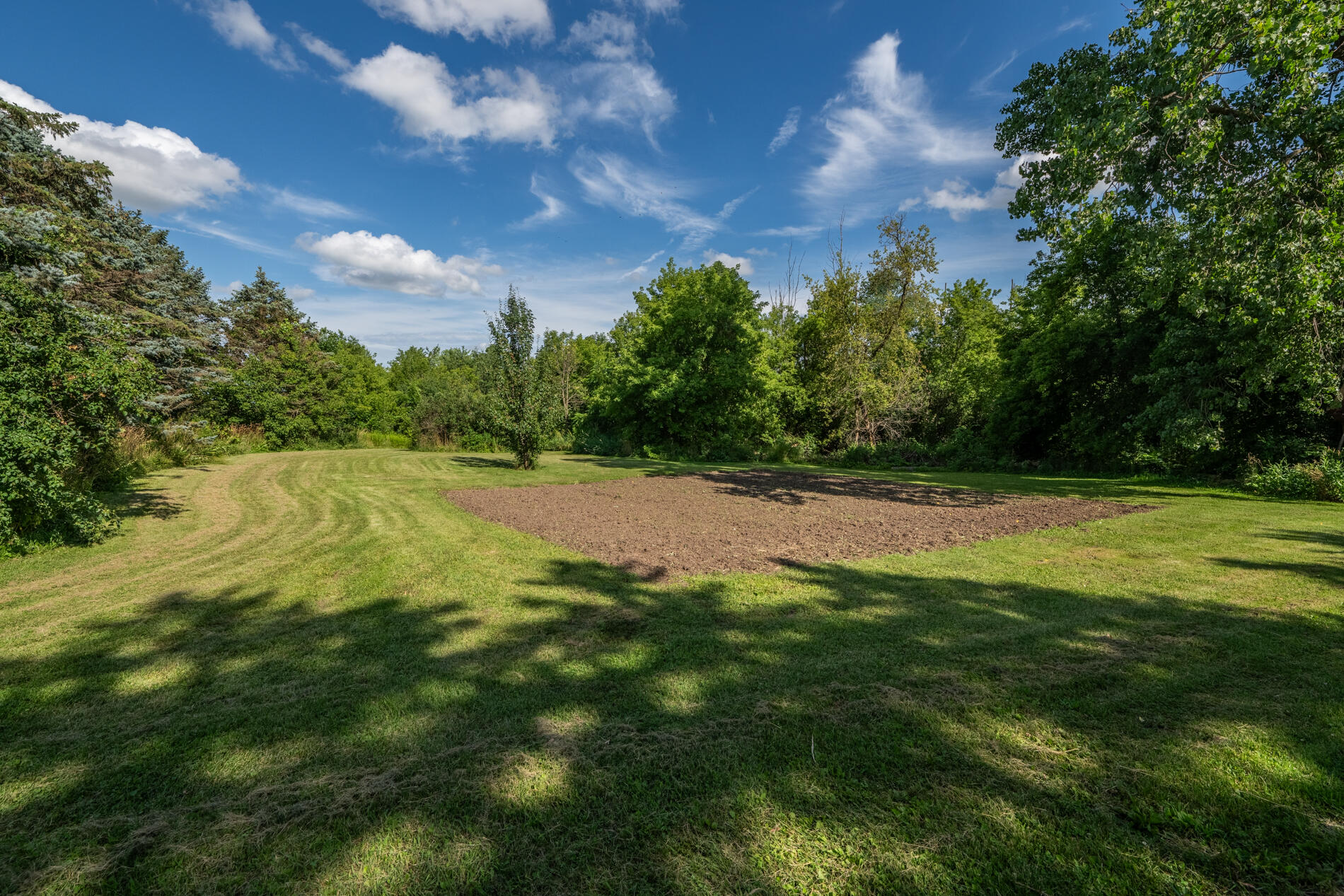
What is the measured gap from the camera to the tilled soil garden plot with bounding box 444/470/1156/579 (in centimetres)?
666

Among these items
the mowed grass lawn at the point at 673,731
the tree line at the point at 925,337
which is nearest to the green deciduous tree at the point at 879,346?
the tree line at the point at 925,337

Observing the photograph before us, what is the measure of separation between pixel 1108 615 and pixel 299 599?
7.20m

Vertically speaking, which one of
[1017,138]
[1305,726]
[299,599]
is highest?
[1017,138]

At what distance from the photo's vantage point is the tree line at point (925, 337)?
22.9 ft

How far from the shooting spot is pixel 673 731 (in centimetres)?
275

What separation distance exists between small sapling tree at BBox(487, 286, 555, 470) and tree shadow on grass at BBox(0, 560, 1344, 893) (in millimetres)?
12330

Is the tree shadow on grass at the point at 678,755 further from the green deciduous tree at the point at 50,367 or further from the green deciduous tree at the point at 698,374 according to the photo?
the green deciduous tree at the point at 698,374

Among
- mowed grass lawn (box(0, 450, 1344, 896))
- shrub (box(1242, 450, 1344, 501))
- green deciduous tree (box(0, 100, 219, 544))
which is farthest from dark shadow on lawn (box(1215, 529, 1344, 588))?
green deciduous tree (box(0, 100, 219, 544))

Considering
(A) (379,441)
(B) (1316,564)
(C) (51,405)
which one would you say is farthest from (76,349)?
(A) (379,441)

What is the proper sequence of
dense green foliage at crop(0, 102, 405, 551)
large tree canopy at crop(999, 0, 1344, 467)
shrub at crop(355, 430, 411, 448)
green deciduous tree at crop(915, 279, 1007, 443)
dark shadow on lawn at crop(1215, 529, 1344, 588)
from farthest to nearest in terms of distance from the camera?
shrub at crop(355, 430, 411, 448) → green deciduous tree at crop(915, 279, 1007, 443) → large tree canopy at crop(999, 0, 1344, 467) → dense green foliage at crop(0, 102, 405, 551) → dark shadow on lawn at crop(1215, 529, 1344, 588)

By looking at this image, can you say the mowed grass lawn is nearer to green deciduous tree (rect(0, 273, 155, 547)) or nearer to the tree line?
green deciduous tree (rect(0, 273, 155, 547))

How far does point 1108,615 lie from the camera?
14.4 ft

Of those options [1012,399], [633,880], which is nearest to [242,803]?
[633,880]

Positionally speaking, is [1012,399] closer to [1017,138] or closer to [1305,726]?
→ [1017,138]
